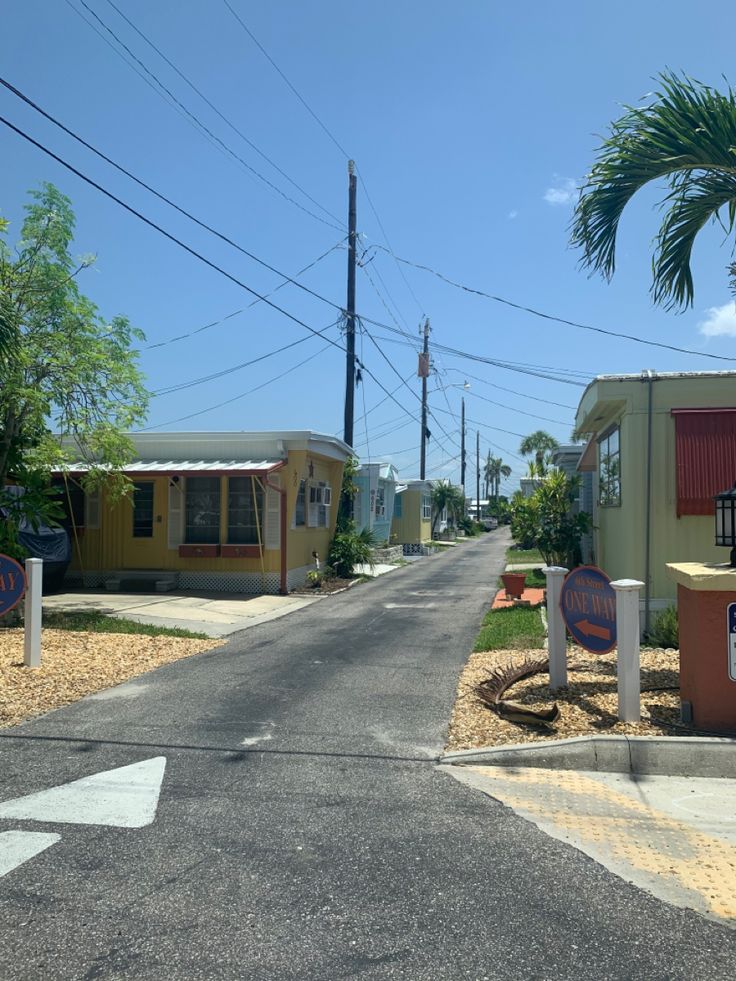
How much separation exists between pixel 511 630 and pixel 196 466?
8.39 metres

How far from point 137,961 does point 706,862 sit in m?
2.87

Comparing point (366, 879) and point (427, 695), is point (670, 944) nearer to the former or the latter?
point (366, 879)

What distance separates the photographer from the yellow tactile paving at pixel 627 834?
12.8 ft

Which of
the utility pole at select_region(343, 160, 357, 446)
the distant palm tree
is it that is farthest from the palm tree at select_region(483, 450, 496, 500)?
the utility pole at select_region(343, 160, 357, 446)

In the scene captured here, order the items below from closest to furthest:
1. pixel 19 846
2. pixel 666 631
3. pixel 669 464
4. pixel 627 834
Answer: pixel 19 846 < pixel 627 834 < pixel 666 631 < pixel 669 464

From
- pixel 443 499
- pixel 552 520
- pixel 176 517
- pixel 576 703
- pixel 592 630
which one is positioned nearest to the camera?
pixel 576 703

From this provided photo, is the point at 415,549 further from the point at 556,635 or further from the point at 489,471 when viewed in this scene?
the point at 489,471

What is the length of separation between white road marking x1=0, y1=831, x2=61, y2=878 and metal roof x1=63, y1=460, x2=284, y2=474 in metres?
11.8

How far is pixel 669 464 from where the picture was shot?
10320mm

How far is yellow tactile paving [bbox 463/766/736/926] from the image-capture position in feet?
12.8

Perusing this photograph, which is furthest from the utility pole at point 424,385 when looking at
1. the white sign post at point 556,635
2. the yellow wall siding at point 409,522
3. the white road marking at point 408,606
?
the white sign post at point 556,635

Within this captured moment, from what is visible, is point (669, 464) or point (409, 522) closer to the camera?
point (669, 464)

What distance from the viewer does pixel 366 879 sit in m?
3.96

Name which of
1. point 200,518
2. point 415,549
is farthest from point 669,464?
point 415,549
